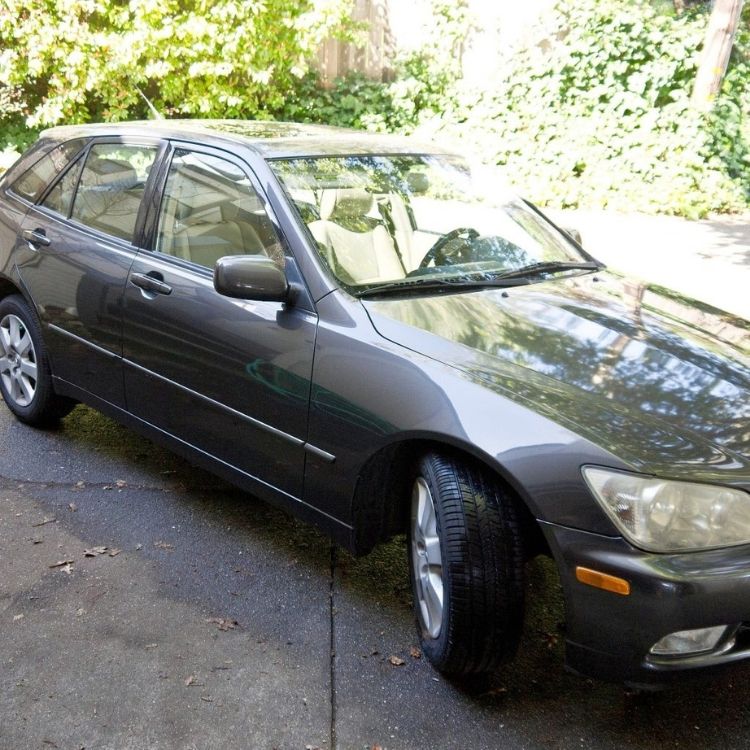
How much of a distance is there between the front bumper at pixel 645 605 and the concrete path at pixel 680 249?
184 inches

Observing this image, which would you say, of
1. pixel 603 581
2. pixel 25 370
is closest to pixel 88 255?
pixel 25 370

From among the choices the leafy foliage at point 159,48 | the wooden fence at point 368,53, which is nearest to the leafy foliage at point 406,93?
the wooden fence at point 368,53

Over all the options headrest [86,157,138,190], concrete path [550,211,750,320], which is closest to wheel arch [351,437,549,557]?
headrest [86,157,138,190]

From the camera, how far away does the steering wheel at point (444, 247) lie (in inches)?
143

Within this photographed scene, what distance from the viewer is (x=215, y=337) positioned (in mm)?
3574

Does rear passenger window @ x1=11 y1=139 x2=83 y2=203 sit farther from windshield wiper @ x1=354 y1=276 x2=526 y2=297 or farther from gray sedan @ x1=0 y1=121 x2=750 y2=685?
windshield wiper @ x1=354 y1=276 x2=526 y2=297

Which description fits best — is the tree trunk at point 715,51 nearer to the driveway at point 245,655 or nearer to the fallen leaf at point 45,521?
the driveway at point 245,655

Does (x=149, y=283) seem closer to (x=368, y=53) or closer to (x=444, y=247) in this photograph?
(x=444, y=247)

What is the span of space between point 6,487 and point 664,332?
9.46 ft

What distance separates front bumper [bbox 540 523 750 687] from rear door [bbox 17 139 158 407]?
229 centimetres

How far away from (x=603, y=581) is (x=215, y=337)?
1727mm

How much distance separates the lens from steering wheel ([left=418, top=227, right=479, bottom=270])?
3621 millimetres

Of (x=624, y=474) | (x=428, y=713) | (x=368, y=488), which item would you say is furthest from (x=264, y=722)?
(x=624, y=474)

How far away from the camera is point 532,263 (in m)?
3.84
